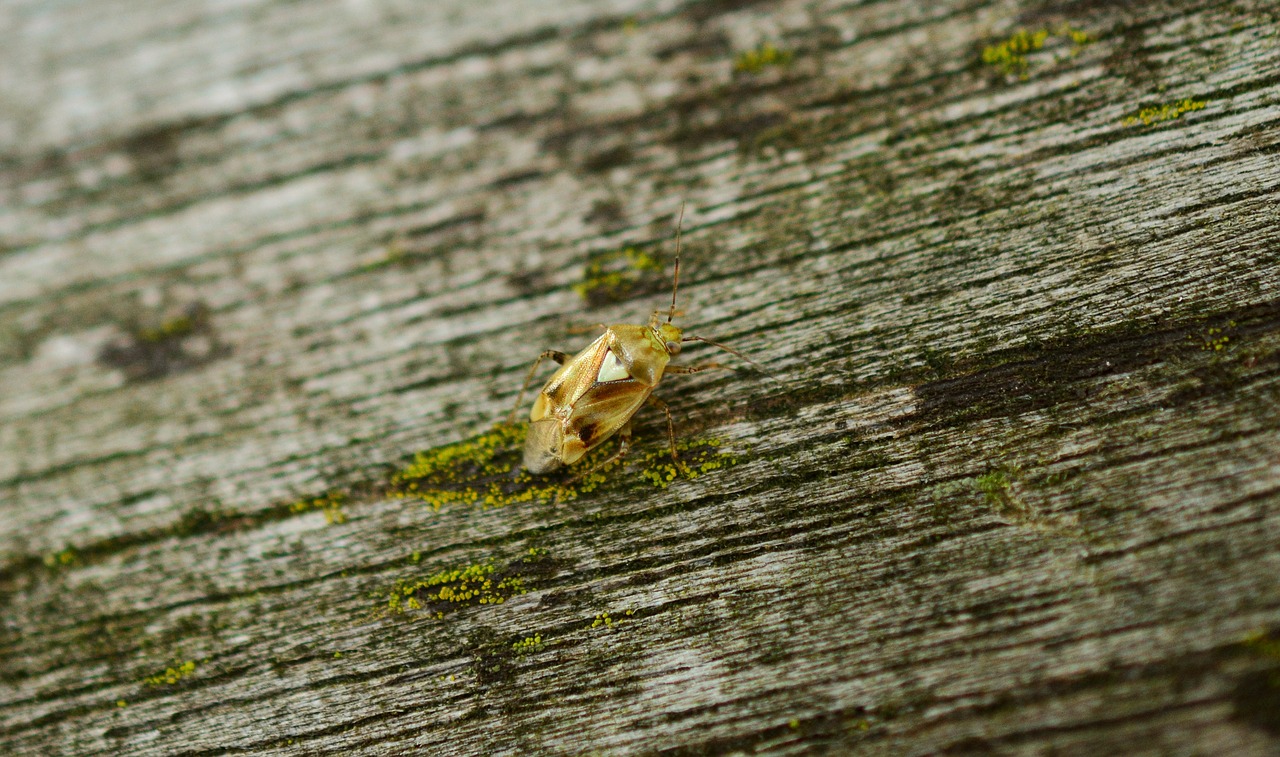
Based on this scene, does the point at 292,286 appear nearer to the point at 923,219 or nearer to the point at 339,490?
the point at 339,490

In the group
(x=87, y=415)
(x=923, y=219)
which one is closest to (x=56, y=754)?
(x=87, y=415)

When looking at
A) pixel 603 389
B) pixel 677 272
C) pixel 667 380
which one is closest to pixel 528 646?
A: pixel 603 389

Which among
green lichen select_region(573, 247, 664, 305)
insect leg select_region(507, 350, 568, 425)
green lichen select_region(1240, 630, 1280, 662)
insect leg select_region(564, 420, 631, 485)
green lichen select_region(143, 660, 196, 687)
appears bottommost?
green lichen select_region(1240, 630, 1280, 662)

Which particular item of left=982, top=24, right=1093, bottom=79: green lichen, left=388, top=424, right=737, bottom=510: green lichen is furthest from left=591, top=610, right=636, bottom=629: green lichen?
left=982, top=24, right=1093, bottom=79: green lichen

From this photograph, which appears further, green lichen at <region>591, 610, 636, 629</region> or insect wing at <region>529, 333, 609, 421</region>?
insect wing at <region>529, 333, 609, 421</region>

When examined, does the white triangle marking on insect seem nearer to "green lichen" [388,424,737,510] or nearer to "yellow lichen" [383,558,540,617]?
"green lichen" [388,424,737,510]

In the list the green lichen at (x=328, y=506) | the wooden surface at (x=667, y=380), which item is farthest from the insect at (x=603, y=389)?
the green lichen at (x=328, y=506)
